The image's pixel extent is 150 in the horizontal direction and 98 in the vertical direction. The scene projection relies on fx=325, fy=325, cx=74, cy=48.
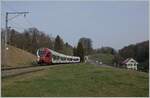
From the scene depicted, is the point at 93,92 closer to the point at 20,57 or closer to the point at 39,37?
the point at 20,57

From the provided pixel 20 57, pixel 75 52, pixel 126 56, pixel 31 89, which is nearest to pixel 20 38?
pixel 75 52

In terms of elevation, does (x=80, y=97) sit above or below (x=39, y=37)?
below

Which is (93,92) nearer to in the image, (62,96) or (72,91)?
(72,91)

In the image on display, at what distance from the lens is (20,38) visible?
10881 cm

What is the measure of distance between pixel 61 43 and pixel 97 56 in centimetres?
3886

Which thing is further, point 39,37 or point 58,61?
point 39,37

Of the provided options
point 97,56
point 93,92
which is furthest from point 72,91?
point 97,56

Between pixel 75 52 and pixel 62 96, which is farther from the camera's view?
pixel 75 52

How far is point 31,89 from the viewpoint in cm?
1255

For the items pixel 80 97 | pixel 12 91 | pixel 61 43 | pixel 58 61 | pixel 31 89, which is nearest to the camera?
pixel 80 97

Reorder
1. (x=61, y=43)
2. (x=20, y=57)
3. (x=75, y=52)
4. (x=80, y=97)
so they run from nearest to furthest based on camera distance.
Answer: (x=80, y=97) → (x=20, y=57) → (x=61, y=43) → (x=75, y=52)

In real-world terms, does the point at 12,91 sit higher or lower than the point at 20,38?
lower

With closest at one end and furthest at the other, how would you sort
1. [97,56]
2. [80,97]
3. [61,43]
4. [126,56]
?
[80,97] → [126,56] → [61,43] → [97,56]

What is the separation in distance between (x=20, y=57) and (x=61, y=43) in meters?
48.0
